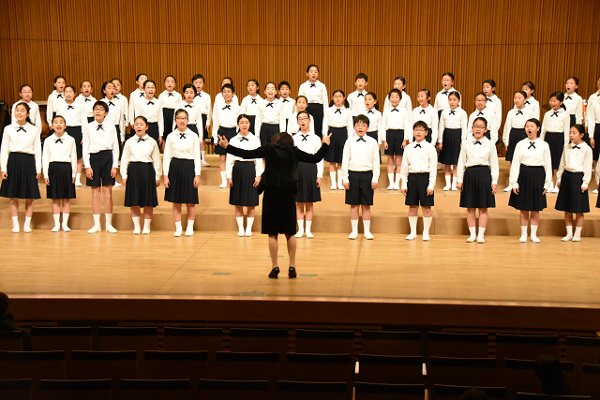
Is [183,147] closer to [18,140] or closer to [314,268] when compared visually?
[18,140]

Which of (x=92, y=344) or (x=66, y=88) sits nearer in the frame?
(x=92, y=344)

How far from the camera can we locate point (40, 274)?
172 inches

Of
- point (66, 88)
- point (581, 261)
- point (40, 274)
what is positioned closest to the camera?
point (40, 274)

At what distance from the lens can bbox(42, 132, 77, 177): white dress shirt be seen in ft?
19.0

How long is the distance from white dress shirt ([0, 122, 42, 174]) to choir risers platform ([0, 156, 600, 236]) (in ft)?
1.92

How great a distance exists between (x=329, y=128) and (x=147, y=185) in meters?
2.11

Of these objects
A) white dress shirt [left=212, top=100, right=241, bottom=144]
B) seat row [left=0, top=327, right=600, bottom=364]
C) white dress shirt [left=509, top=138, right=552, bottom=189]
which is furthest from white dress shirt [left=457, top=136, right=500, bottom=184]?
seat row [left=0, top=327, right=600, bottom=364]

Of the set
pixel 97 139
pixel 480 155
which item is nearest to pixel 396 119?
pixel 480 155

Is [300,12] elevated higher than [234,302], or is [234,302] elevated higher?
[300,12]

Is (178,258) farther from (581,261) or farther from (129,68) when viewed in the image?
(129,68)

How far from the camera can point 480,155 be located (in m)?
5.53

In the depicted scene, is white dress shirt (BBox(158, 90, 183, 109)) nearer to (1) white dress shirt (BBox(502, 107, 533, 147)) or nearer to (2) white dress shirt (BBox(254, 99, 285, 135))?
(2) white dress shirt (BBox(254, 99, 285, 135))

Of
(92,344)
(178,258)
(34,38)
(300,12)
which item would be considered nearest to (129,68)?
(34,38)

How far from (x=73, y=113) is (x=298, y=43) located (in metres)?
4.15
